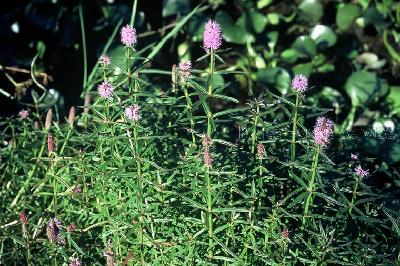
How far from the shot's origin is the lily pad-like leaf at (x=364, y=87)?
302cm

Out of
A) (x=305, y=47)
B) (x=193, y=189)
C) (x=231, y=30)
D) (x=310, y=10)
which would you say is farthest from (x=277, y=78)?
(x=193, y=189)

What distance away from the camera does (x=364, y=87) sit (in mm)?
3020

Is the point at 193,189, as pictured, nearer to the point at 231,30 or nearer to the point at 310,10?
the point at 231,30

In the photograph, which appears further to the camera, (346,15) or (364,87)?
(346,15)

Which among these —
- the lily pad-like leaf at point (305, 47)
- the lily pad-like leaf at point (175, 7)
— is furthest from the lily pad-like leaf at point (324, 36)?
the lily pad-like leaf at point (175, 7)

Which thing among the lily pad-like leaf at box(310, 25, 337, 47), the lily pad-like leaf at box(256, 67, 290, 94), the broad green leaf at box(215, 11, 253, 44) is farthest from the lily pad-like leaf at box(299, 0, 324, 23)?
the lily pad-like leaf at box(256, 67, 290, 94)

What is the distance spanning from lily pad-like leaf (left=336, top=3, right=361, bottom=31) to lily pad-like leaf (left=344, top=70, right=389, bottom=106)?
0.31 metres

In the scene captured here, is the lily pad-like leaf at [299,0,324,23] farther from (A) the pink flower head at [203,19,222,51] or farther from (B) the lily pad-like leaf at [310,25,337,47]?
(A) the pink flower head at [203,19,222,51]

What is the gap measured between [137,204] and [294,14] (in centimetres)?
197

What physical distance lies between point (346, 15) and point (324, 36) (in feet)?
0.64

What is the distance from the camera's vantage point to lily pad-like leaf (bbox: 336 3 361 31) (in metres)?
3.25

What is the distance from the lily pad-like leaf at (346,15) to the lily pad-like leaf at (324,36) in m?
0.13

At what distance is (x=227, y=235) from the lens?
5.29 feet

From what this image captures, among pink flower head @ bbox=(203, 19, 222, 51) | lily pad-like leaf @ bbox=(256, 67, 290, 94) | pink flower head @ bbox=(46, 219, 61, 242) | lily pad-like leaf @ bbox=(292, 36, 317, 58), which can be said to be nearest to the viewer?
pink flower head @ bbox=(203, 19, 222, 51)
